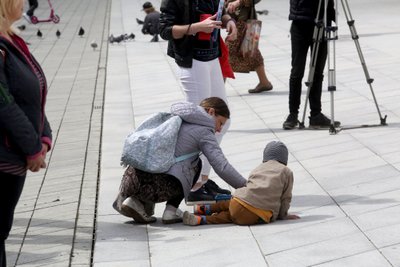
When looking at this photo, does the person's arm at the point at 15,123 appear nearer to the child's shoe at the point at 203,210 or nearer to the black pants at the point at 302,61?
the child's shoe at the point at 203,210

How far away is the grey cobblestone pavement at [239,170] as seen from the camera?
19.5ft

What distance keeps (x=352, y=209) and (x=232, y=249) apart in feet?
3.56

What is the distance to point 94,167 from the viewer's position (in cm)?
900

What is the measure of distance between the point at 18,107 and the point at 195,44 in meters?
3.33

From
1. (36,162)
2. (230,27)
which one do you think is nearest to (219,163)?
(230,27)

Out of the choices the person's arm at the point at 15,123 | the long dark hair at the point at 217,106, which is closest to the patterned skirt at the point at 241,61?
the long dark hair at the point at 217,106

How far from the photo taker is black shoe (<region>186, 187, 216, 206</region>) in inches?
279

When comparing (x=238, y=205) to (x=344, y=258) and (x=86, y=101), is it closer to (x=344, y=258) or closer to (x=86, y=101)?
(x=344, y=258)

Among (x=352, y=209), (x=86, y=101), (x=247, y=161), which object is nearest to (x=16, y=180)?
(x=352, y=209)

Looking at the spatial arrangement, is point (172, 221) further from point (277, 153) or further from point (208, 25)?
point (208, 25)

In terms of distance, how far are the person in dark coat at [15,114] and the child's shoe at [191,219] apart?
236cm

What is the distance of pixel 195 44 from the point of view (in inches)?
294

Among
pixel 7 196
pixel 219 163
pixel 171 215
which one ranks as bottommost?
pixel 171 215

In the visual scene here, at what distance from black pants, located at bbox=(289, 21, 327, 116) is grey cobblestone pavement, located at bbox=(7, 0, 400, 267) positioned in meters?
0.32
